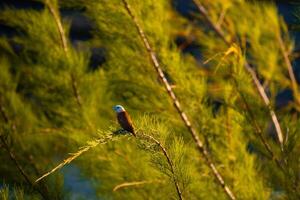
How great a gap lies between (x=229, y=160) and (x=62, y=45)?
21.3 inches

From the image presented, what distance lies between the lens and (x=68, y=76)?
1.39 meters

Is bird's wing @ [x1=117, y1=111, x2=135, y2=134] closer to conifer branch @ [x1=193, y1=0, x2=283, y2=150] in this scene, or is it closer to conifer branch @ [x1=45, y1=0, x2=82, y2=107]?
conifer branch @ [x1=193, y1=0, x2=283, y2=150]

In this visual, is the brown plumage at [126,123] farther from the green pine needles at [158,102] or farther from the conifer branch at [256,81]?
the conifer branch at [256,81]

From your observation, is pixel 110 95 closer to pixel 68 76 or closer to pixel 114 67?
pixel 68 76

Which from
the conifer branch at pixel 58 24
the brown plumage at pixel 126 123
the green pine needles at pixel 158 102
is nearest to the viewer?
the brown plumage at pixel 126 123

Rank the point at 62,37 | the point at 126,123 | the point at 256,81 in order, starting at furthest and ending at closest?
the point at 62,37
the point at 256,81
the point at 126,123

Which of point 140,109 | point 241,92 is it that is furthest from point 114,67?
point 241,92

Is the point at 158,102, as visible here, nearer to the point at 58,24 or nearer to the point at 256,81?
the point at 256,81

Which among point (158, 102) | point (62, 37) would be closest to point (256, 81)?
point (158, 102)

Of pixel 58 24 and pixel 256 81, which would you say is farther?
pixel 58 24

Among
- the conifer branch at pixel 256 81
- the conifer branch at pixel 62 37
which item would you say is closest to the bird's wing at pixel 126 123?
the conifer branch at pixel 256 81

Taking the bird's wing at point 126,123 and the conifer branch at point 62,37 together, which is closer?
the bird's wing at point 126,123

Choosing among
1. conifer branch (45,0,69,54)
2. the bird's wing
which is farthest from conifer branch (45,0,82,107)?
the bird's wing

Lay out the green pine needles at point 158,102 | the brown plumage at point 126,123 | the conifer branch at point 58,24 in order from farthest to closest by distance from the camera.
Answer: the conifer branch at point 58,24, the green pine needles at point 158,102, the brown plumage at point 126,123
